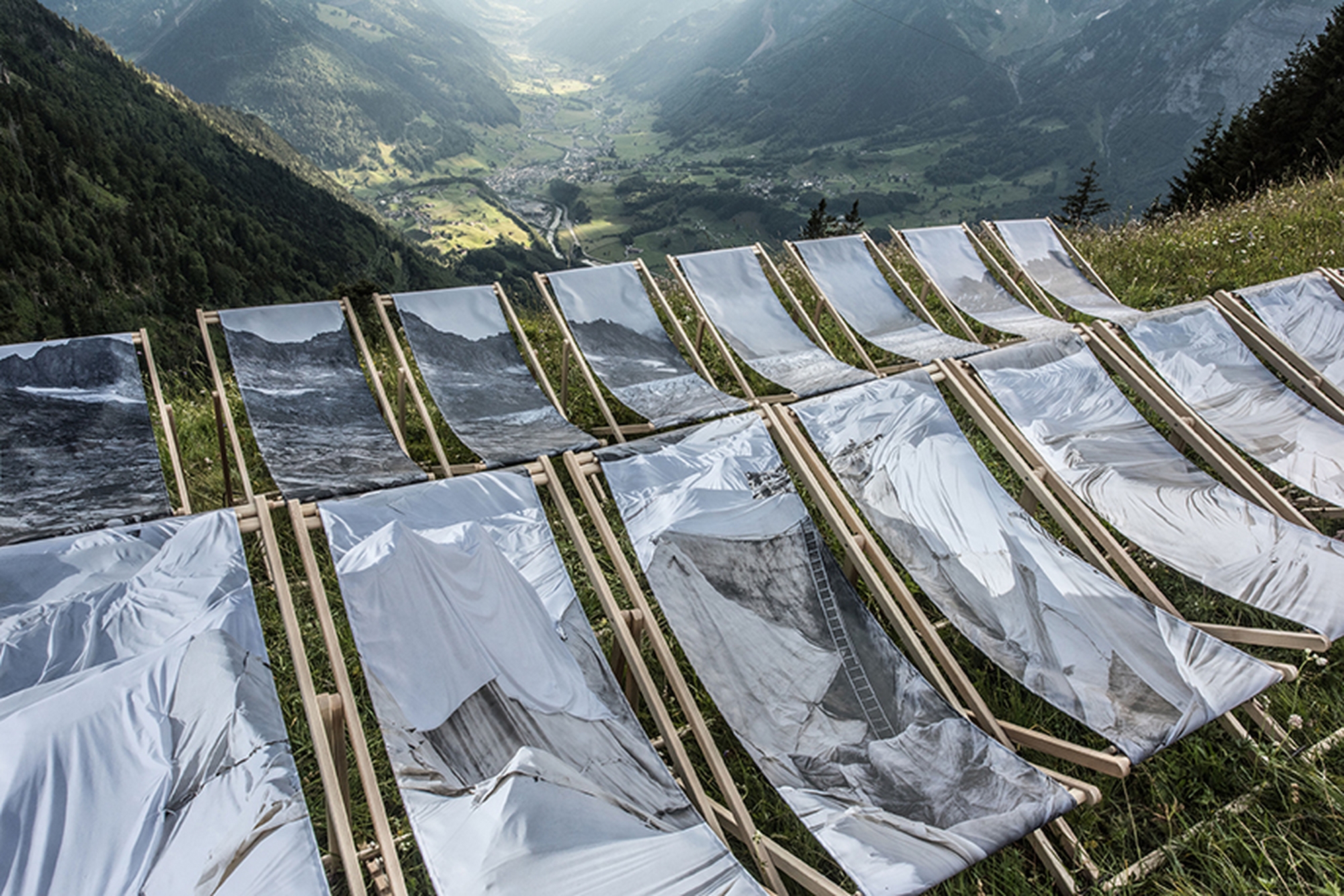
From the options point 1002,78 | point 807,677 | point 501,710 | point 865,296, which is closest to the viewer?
point 501,710

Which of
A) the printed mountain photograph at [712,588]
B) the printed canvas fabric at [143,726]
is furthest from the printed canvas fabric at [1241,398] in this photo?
the printed canvas fabric at [143,726]

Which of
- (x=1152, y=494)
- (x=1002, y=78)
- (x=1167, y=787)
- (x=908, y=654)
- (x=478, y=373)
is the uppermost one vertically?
(x=1002, y=78)

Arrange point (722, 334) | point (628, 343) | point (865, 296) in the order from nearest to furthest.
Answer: point (628, 343) < point (722, 334) < point (865, 296)

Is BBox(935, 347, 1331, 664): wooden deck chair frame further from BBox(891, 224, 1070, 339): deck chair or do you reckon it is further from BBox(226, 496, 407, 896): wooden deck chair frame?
BBox(226, 496, 407, 896): wooden deck chair frame

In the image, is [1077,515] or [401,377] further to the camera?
[401,377]

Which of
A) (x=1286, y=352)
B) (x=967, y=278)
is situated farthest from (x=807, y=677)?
(x=967, y=278)

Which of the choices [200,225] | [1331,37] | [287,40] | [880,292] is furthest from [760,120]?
[880,292]

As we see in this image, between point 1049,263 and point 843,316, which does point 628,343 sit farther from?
point 1049,263

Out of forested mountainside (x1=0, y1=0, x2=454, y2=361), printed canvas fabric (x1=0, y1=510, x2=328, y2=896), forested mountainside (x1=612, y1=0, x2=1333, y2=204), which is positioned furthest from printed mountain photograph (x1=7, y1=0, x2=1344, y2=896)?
forested mountainside (x1=612, y1=0, x2=1333, y2=204)

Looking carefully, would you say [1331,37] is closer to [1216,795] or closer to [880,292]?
[880,292]
